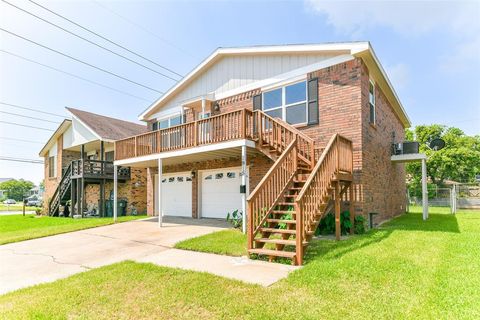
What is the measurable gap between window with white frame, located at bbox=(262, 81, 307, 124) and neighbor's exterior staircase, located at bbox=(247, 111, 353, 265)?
1233 mm

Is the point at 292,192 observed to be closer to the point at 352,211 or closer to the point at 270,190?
the point at 270,190

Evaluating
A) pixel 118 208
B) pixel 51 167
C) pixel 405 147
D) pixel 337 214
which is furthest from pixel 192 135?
pixel 51 167

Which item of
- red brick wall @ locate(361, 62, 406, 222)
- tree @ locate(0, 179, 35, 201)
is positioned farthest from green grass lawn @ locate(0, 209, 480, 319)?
tree @ locate(0, 179, 35, 201)

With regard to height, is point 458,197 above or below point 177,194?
below

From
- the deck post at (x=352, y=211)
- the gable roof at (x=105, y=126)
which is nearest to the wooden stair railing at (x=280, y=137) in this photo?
the deck post at (x=352, y=211)

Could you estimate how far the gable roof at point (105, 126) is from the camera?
1870cm

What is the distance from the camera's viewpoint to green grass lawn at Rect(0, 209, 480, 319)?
3.43 m

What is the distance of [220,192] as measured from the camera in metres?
12.7

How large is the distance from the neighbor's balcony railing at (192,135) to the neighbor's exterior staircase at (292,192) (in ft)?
1.96

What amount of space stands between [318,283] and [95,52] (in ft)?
53.7

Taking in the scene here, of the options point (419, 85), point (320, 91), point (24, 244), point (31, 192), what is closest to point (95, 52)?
point (24, 244)

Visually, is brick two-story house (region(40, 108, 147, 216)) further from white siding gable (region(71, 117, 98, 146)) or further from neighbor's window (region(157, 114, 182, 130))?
neighbor's window (region(157, 114, 182, 130))

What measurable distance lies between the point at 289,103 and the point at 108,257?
7.62 metres

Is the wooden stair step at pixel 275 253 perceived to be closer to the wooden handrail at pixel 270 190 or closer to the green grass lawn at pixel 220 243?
the wooden handrail at pixel 270 190
